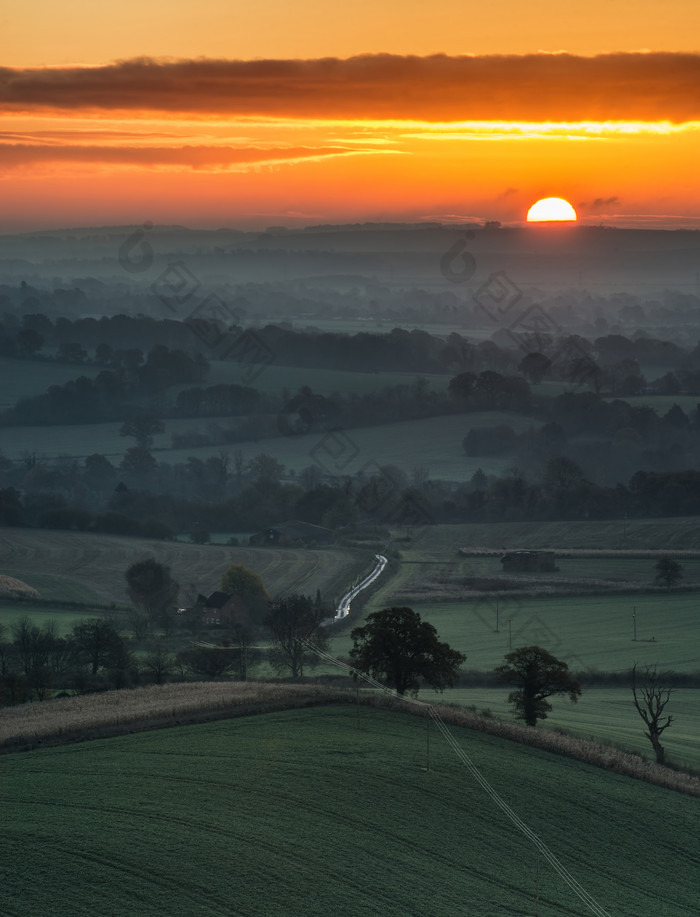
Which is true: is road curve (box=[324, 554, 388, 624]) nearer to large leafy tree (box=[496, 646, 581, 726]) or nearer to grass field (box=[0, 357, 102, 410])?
large leafy tree (box=[496, 646, 581, 726])

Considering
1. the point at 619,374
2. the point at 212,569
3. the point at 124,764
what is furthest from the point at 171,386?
the point at 124,764

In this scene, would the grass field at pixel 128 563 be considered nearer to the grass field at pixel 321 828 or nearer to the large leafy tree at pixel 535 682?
the large leafy tree at pixel 535 682

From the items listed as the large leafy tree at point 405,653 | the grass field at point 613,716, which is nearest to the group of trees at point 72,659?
the large leafy tree at point 405,653

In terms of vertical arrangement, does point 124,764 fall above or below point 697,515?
below

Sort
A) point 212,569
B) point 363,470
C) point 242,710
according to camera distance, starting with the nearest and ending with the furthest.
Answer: point 242,710 → point 212,569 → point 363,470

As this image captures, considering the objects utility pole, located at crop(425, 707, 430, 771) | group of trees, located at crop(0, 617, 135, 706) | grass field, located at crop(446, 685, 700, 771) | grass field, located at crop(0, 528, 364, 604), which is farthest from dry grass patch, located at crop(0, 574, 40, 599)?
utility pole, located at crop(425, 707, 430, 771)

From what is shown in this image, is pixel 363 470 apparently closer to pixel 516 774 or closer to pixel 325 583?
pixel 325 583
